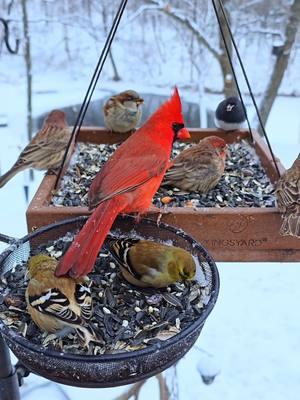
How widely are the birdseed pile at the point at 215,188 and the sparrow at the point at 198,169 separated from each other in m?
0.04

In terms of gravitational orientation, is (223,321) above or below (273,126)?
below

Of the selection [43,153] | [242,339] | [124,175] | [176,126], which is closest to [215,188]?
[176,126]

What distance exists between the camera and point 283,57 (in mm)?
5570

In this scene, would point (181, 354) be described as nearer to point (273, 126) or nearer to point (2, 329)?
point (2, 329)

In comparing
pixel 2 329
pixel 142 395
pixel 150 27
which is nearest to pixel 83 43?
pixel 150 27

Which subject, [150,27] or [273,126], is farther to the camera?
[150,27]

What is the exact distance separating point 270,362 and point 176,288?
2585 mm

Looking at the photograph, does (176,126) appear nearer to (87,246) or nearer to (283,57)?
(87,246)

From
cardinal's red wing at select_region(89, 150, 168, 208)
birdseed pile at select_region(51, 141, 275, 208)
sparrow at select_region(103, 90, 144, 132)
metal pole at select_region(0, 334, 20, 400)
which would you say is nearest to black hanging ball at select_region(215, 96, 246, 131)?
birdseed pile at select_region(51, 141, 275, 208)

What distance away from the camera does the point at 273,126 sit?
28.2 feet

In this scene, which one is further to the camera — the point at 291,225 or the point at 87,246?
the point at 291,225

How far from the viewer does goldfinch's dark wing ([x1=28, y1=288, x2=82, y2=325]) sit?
1.55 metres

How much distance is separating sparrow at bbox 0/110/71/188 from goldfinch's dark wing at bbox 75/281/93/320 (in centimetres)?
127

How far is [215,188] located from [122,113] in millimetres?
1096
